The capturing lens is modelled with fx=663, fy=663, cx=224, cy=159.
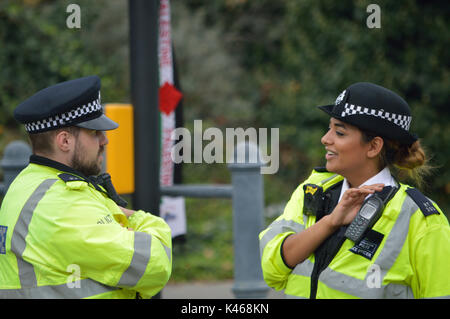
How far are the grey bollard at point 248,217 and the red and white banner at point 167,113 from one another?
521mm

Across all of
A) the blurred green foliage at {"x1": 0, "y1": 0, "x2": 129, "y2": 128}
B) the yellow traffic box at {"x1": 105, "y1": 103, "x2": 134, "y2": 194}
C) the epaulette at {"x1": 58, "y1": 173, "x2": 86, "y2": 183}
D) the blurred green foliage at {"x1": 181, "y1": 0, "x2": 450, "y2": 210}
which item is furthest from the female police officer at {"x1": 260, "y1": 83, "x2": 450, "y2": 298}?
the blurred green foliage at {"x1": 0, "y1": 0, "x2": 129, "y2": 128}

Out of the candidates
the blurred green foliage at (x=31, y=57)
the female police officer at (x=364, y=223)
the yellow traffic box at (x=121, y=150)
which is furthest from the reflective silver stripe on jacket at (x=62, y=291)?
the blurred green foliage at (x=31, y=57)

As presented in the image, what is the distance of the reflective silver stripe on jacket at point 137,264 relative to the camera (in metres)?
2.65

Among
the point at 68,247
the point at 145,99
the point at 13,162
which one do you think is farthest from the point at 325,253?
the point at 13,162

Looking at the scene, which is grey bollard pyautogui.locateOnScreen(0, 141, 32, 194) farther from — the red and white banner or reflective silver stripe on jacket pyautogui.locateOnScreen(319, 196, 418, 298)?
reflective silver stripe on jacket pyautogui.locateOnScreen(319, 196, 418, 298)

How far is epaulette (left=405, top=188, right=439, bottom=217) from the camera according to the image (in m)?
2.57

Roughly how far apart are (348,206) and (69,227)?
109 cm

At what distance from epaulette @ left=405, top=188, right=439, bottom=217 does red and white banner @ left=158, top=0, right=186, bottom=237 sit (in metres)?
2.86

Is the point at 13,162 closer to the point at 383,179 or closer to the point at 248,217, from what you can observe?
the point at 248,217

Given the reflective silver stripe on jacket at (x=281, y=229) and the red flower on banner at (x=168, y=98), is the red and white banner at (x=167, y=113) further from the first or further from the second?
the reflective silver stripe on jacket at (x=281, y=229)

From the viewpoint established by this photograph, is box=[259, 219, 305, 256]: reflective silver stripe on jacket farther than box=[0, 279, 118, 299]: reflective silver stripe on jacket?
Yes

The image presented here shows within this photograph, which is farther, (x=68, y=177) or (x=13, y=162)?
(x=13, y=162)

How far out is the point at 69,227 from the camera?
258 centimetres

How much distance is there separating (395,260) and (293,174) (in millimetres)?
8513
